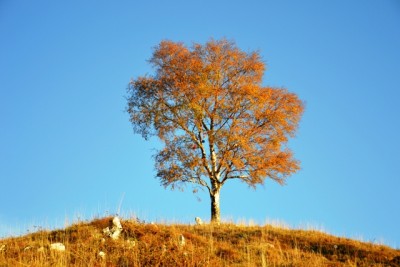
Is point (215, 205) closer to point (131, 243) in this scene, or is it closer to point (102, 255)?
point (131, 243)

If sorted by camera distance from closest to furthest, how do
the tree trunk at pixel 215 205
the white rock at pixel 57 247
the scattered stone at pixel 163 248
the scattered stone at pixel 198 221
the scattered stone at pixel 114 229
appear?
the scattered stone at pixel 163 248
the white rock at pixel 57 247
the scattered stone at pixel 114 229
the scattered stone at pixel 198 221
the tree trunk at pixel 215 205

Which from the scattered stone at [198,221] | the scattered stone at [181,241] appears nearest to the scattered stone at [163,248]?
the scattered stone at [181,241]

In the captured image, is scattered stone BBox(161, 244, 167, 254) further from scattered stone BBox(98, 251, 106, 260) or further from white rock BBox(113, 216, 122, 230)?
white rock BBox(113, 216, 122, 230)

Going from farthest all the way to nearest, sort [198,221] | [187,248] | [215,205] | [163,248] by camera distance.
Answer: [215,205], [198,221], [187,248], [163,248]

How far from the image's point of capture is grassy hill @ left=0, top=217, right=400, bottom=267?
631 inches

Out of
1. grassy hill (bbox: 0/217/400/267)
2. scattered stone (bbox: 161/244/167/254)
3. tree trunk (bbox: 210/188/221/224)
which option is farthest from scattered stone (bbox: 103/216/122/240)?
tree trunk (bbox: 210/188/221/224)

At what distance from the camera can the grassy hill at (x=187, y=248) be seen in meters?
16.0

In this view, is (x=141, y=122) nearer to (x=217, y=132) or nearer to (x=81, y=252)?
(x=217, y=132)

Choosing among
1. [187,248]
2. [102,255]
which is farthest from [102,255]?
[187,248]

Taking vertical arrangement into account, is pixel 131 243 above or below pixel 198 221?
below

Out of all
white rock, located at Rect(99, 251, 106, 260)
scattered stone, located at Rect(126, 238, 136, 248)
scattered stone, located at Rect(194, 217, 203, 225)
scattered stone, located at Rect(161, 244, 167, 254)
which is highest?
scattered stone, located at Rect(194, 217, 203, 225)

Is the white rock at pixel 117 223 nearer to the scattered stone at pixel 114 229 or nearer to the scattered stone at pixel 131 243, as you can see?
the scattered stone at pixel 114 229

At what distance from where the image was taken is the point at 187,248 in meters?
17.2

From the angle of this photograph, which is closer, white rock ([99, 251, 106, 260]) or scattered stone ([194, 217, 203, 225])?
white rock ([99, 251, 106, 260])
